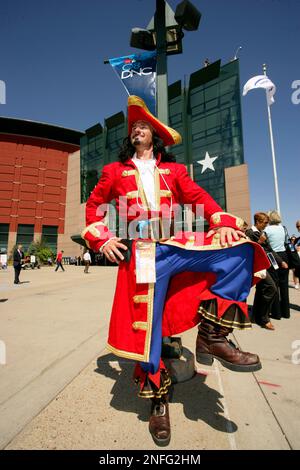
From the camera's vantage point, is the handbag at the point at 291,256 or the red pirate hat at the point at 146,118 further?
the handbag at the point at 291,256

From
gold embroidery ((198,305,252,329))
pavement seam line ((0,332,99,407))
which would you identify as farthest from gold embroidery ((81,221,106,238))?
pavement seam line ((0,332,99,407))

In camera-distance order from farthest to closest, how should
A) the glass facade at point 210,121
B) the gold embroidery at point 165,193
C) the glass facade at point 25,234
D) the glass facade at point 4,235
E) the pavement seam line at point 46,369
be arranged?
the glass facade at point 25,234 < the glass facade at point 4,235 < the glass facade at point 210,121 < the gold embroidery at point 165,193 < the pavement seam line at point 46,369

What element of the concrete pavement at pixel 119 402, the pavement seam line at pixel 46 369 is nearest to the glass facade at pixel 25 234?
the concrete pavement at pixel 119 402

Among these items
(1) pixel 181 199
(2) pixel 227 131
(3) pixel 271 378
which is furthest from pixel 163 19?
(2) pixel 227 131

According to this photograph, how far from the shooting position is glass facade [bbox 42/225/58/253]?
4375 cm

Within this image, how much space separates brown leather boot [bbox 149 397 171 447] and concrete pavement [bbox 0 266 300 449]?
0.19ft

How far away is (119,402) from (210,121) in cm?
2807

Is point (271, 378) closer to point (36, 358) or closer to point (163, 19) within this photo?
point (36, 358)

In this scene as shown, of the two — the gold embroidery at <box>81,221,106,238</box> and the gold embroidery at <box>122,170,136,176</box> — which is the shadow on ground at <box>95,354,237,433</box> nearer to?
the gold embroidery at <box>81,221,106,238</box>

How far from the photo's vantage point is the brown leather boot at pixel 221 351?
4.34 ft

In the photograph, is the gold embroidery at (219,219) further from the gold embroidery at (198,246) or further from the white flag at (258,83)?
the white flag at (258,83)

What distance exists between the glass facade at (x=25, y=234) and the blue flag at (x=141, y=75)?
142 ft

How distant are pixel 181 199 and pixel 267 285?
2841mm
